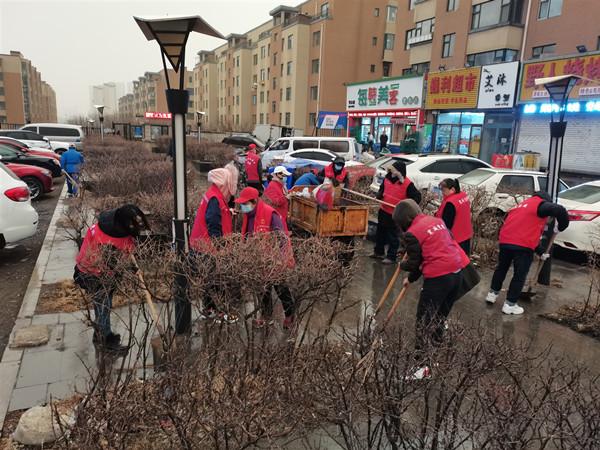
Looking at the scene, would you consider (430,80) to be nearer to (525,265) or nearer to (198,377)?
(525,265)

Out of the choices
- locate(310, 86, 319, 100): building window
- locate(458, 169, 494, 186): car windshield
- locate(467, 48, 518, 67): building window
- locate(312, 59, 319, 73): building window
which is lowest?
locate(458, 169, 494, 186): car windshield

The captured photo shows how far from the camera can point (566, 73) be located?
18828 millimetres

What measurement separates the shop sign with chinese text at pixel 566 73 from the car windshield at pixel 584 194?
9772mm

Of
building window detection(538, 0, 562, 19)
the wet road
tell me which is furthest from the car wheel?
building window detection(538, 0, 562, 19)

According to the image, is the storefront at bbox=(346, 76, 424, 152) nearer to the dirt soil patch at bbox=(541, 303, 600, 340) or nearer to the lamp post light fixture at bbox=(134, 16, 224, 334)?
the dirt soil patch at bbox=(541, 303, 600, 340)

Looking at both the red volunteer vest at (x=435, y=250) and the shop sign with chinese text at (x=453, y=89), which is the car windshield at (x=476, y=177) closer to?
the red volunteer vest at (x=435, y=250)

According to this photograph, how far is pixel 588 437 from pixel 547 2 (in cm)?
2511

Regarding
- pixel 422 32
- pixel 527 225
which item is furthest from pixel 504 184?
pixel 422 32

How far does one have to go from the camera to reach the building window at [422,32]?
2836cm

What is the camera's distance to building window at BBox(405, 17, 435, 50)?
1117 inches

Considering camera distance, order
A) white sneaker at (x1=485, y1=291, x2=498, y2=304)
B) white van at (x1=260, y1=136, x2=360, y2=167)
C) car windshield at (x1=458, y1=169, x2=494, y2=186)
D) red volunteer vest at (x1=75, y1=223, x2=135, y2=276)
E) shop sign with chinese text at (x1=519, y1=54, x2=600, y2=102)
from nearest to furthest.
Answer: red volunteer vest at (x1=75, y1=223, x2=135, y2=276) < white sneaker at (x1=485, y1=291, x2=498, y2=304) < car windshield at (x1=458, y1=169, x2=494, y2=186) < shop sign with chinese text at (x1=519, y1=54, x2=600, y2=102) < white van at (x1=260, y1=136, x2=360, y2=167)

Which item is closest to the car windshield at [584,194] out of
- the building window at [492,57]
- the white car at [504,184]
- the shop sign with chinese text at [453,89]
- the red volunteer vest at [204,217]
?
the white car at [504,184]

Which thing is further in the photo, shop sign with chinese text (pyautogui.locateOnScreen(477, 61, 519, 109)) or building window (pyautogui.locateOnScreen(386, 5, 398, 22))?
building window (pyautogui.locateOnScreen(386, 5, 398, 22))

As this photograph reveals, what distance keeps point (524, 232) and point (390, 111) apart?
24439mm
